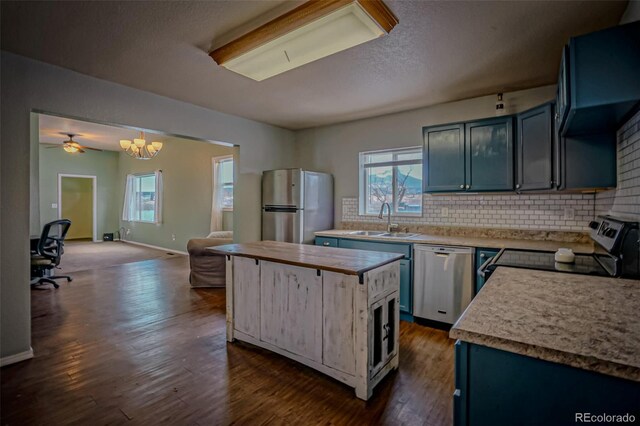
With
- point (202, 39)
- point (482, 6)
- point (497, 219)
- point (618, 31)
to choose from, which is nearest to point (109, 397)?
point (202, 39)

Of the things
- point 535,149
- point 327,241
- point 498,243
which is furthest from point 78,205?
point 535,149

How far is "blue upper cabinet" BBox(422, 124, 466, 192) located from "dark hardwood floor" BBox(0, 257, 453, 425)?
5.13ft

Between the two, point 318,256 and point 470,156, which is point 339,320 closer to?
point 318,256

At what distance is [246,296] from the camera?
269 centimetres

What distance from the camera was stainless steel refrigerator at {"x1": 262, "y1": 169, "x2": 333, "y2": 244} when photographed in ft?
13.9

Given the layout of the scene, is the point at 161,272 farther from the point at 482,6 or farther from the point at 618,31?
the point at 618,31

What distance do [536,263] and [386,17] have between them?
71.0 inches

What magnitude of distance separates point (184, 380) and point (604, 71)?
3110 mm

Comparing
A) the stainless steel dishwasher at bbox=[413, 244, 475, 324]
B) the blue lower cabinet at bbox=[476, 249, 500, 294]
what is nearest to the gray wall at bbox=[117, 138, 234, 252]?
the stainless steel dishwasher at bbox=[413, 244, 475, 324]

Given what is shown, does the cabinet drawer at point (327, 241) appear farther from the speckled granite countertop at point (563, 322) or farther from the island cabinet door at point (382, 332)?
the speckled granite countertop at point (563, 322)

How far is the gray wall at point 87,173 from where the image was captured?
821 centimetres

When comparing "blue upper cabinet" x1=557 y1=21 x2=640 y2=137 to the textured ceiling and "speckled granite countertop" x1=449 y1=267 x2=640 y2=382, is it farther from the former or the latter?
"speckled granite countertop" x1=449 y1=267 x2=640 y2=382

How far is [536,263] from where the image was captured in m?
1.96

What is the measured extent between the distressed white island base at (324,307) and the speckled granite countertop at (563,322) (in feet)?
2.84
